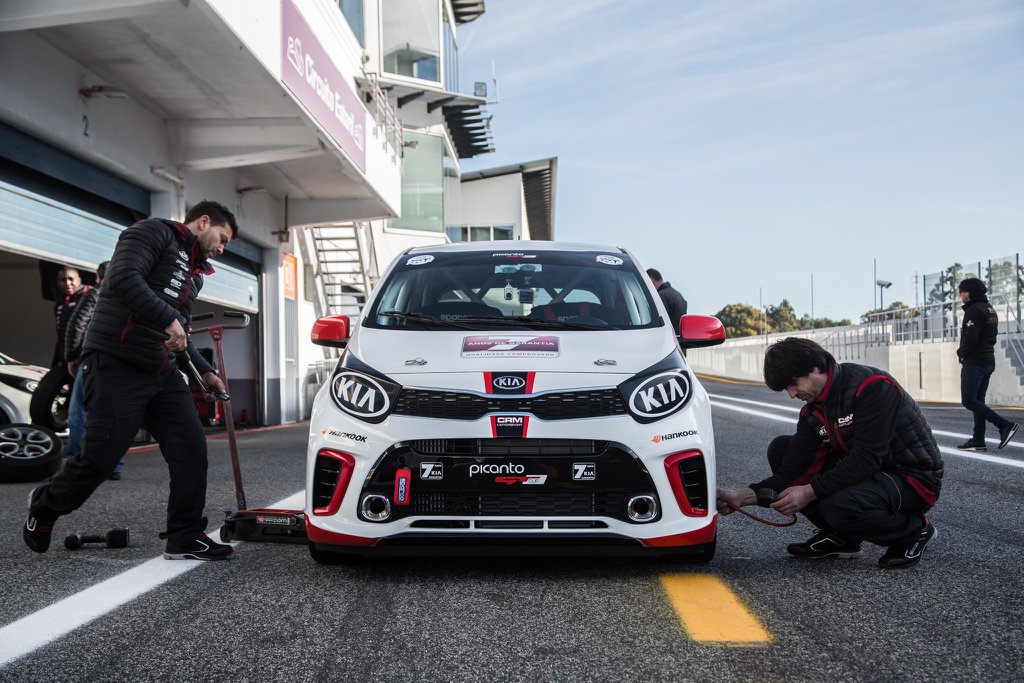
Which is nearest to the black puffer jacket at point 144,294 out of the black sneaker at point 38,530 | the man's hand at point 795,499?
the black sneaker at point 38,530

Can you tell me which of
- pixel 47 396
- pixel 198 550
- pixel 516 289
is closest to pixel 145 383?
pixel 198 550

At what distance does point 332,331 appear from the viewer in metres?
4.89

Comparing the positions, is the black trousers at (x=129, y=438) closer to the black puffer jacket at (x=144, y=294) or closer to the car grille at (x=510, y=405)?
the black puffer jacket at (x=144, y=294)

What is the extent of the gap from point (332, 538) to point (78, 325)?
16.4 ft

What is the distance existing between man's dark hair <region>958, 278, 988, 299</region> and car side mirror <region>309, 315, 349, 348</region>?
759cm

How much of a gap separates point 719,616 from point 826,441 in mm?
1319

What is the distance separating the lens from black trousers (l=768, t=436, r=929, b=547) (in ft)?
13.3

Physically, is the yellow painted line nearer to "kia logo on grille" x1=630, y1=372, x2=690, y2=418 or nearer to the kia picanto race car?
the kia picanto race car

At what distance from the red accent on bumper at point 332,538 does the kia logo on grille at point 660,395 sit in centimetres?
116

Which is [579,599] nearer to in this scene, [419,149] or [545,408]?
[545,408]

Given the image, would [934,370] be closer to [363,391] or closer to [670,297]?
[670,297]

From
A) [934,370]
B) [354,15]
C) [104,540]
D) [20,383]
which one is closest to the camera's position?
[104,540]

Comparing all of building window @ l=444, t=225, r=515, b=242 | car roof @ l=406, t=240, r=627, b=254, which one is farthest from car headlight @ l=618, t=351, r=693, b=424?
building window @ l=444, t=225, r=515, b=242

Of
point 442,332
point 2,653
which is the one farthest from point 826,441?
point 2,653
